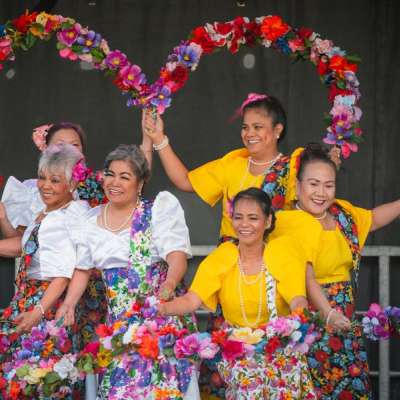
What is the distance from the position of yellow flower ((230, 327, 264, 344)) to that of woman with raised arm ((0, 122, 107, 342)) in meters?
1.17

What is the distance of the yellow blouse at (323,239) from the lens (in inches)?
202

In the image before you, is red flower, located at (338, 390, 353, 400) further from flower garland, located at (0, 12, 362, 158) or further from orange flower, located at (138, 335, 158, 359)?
flower garland, located at (0, 12, 362, 158)

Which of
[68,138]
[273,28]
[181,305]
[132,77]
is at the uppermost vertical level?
[273,28]

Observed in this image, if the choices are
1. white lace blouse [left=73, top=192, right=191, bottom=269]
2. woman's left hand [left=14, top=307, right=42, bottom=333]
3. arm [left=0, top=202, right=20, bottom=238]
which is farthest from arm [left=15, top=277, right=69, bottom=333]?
arm [left=0, top=202, right=20, bottom=238]

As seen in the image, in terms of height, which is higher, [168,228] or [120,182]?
[120,182]

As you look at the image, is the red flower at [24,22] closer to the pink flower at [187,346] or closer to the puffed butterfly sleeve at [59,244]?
the puffed butterfly sleeve at [59,244]

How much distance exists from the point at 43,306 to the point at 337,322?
A: 1.39 meters

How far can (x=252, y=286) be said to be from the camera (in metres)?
4.88

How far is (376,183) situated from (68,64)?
2137 millimetres

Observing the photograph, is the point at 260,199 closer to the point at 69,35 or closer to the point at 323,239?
the point at 323,239

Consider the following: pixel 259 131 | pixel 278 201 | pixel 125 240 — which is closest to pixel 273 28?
pixel 259 131

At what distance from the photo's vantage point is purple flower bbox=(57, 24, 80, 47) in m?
5.71

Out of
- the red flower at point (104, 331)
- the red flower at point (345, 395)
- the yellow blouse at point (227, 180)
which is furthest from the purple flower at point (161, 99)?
the red flower at point (345, 395)

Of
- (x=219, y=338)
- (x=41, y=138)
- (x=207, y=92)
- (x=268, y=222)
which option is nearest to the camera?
(x=219, y=338)
